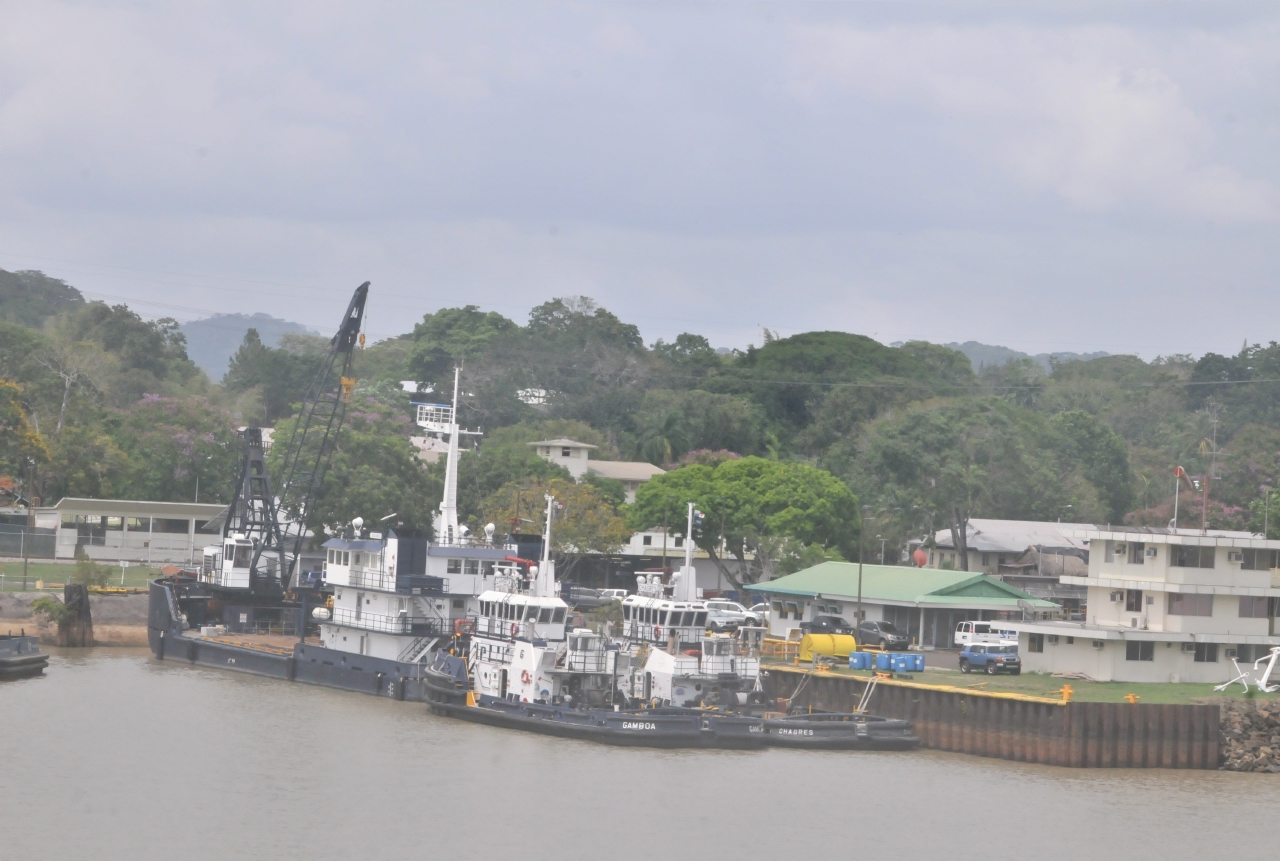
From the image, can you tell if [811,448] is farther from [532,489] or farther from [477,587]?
[477,587]

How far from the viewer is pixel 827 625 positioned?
57906 millimetres

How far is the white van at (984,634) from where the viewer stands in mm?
50406

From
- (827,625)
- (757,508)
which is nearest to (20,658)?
(827,625)

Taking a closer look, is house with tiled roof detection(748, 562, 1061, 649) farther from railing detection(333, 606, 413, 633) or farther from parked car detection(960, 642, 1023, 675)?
railing detection(333, 606, 413, 633)

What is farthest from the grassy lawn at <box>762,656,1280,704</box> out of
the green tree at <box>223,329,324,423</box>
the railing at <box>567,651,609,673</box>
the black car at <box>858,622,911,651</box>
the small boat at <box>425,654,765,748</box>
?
the green tree at <box>223,329,324,423</box>

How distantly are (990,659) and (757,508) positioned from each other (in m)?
27.0

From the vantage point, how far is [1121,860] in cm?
3234

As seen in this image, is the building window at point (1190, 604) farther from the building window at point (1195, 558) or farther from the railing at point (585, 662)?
the railing at point (585, 662)

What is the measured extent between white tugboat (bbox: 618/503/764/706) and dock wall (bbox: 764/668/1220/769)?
17.7 ft

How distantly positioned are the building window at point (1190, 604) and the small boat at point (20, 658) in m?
33.3

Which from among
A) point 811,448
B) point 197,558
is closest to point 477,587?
point 197,558

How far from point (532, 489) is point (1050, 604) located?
25.7 m

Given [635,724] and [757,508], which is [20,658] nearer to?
[635,724]

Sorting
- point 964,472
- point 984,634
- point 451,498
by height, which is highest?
point 964,472
